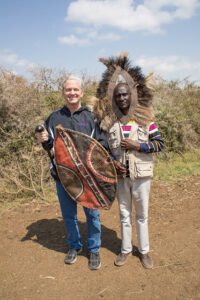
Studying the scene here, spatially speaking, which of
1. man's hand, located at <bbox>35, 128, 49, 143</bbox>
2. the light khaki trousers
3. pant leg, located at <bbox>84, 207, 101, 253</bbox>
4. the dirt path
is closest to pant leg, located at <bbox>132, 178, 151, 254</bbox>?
the light khaki trousers

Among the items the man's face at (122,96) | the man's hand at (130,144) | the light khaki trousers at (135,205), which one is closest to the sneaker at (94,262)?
the light khaki trousers at (135,205)

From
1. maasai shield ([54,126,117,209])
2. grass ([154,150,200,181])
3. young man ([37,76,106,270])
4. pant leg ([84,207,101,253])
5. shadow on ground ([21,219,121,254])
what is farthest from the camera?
grass ([154,150,200,181])

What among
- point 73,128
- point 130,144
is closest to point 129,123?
point 130,144

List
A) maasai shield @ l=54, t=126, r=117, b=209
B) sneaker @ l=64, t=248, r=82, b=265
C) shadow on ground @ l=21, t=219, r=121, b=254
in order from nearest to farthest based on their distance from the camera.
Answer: maasai shield @ l=54, t=126, r=117, b=209
sneaker @ l=64, t=248, r=82, b=265
shadow on ground @ l=21, t=219, r=121, b=254

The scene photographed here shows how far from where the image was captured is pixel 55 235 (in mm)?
4754

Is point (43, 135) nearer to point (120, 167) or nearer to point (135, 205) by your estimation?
point (120, 167)

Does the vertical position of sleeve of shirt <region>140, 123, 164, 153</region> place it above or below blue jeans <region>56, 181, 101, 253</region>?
above

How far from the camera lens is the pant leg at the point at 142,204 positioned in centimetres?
348

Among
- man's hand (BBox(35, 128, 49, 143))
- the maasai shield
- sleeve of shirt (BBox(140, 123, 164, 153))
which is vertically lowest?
the maasai shield

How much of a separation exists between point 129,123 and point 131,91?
33cm

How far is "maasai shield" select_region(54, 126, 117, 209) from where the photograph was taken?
3.51 metres

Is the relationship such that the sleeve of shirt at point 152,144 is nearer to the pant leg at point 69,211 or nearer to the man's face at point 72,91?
the man's face at point 72,91

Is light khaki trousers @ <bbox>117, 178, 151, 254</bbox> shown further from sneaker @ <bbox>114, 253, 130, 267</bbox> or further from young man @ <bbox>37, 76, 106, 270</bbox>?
young man @ <bbox>37, 76, 106, 270</bbox>

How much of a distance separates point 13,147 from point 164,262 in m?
4.52
